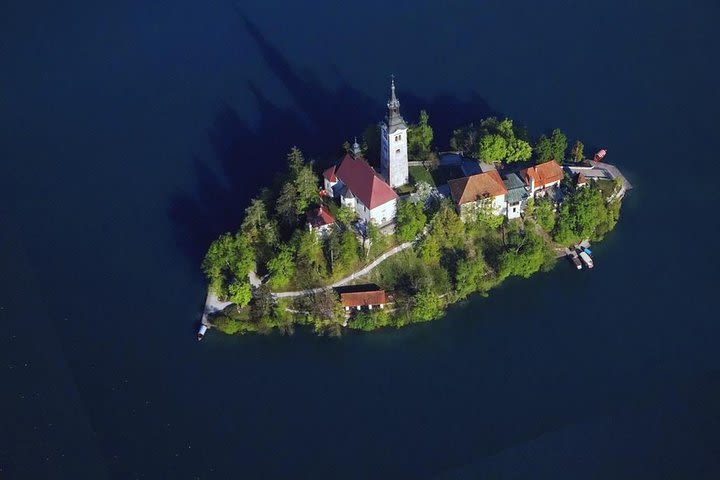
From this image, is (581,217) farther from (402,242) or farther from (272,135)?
(272,135)

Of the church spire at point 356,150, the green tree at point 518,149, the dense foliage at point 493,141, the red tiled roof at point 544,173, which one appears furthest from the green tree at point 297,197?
the red tiled roof at point 544,173

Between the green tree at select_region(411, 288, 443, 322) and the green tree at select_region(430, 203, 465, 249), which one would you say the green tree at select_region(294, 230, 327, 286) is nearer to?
the green tree at select_region(411, 288, 443, 322)

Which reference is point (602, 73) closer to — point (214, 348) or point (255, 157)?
point (255, 157)

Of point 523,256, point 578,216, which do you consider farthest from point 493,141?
point 523,256

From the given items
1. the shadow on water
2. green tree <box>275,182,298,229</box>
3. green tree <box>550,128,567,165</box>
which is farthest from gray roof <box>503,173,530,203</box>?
green tree <box>275,182,298,229</box>

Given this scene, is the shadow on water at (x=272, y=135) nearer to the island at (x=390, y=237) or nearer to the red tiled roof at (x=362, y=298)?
the island at (x=390, y=237)

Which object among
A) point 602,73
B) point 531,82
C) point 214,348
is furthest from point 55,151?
point 602,73
